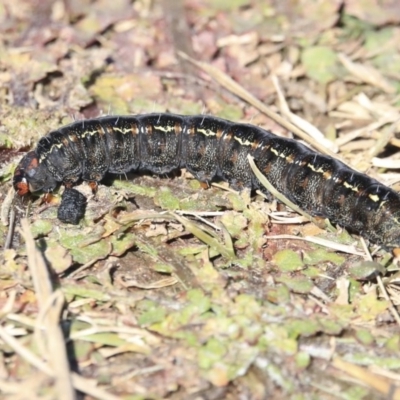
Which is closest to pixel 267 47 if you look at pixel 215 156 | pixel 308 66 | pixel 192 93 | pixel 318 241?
pixel 308 66

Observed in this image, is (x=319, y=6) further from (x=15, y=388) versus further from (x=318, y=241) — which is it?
(x=15, y=388)

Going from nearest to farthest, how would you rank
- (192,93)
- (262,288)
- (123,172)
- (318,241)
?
(262,288) < (318,241) < (123,172) < (192,93)

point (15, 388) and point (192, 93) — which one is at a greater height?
point (192, 93)

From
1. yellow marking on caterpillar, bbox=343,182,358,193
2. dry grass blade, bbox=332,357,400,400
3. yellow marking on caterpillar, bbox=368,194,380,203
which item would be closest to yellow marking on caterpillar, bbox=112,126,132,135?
yellow marking on caterpillar, bbox=343,182,358,193

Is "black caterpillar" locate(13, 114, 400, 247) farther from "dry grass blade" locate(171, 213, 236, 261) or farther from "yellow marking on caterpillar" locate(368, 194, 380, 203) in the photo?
"dry grass blade" locate(171, 213, 236, 261)

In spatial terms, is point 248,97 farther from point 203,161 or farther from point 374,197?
point 374,197

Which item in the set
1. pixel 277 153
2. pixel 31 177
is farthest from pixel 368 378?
pixel 31 177
